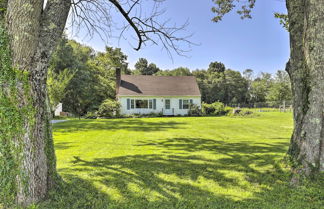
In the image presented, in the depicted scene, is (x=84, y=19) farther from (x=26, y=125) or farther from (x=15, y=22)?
(x=26, y=125)

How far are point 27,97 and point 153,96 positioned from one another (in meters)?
18.1

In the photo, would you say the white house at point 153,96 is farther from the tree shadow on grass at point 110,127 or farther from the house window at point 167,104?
the tree shadow on grass at point 110,127

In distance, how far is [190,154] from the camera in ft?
16.8

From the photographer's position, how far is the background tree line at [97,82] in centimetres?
2028

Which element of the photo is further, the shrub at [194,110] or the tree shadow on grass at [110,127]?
the shrub at [194,110]

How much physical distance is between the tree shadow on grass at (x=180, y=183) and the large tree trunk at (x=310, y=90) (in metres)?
0.43

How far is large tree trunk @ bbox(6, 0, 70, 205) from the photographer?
7.52 ft

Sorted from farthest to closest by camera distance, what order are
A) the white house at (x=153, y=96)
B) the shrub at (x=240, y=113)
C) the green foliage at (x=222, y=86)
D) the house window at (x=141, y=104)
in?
Result: the green foliage at (x=222, y=86), the house window at (x=141, y=104), the white house at (x=153, y=96), the shrub at (x=240, y=113)

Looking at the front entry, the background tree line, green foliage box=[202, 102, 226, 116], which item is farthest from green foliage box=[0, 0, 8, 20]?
green foliage box=[202, 102, 226, 116]

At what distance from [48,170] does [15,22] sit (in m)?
2.15

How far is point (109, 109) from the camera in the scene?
18.2 m

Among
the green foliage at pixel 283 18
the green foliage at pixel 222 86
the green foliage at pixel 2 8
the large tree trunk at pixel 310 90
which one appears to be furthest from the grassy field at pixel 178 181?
the green foliage at pixel 222 86

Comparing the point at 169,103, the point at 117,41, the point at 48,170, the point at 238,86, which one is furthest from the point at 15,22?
the point at 238,86

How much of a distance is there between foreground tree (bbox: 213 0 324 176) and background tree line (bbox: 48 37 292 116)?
45.9 ft
